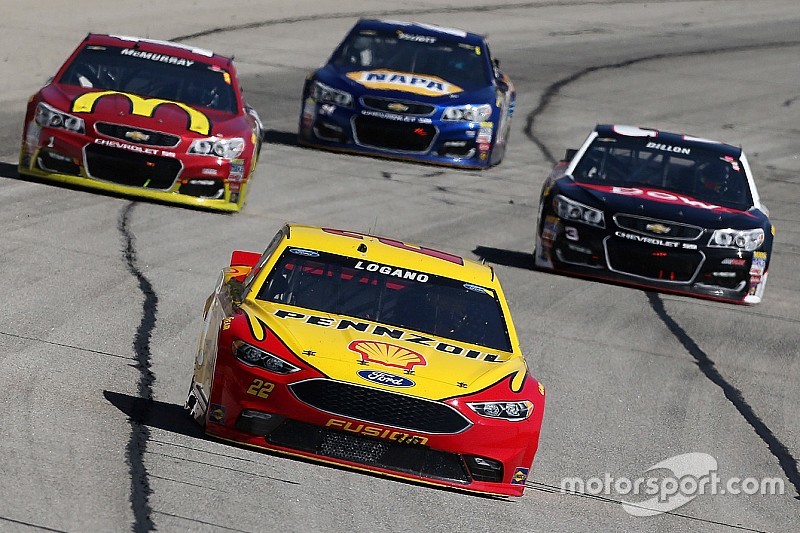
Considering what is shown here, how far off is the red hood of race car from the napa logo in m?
3.91

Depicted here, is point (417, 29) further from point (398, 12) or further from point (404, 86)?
point (398, 12)

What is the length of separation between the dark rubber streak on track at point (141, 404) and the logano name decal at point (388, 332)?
3.06ft

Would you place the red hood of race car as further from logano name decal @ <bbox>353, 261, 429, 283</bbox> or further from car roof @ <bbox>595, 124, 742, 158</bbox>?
logano name decal @ <bbox>353, 261, 429, 283</bbox>

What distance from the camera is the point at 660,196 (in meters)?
14.6

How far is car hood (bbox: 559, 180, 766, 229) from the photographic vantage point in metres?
14.2

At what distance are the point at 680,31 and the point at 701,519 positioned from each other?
28.9 m

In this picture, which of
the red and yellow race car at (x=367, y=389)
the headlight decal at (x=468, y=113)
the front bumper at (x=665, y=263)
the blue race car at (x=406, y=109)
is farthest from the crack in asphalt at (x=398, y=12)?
the red and yellow race car at (x=367, y=389)

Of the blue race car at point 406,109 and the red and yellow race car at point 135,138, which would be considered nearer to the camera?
the red and yellow race car at point 135,138

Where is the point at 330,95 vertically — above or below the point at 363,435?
below

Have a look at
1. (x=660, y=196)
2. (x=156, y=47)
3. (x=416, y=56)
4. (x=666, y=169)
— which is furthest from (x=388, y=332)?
(x=416, y=56)

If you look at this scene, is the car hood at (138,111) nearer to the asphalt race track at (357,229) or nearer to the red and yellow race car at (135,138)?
the red and yellow race car at (135,138)

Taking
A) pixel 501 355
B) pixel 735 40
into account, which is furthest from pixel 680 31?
pixel 501 355

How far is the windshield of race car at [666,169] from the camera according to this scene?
48.8 feet

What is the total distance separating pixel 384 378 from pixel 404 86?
1176 centimetres
